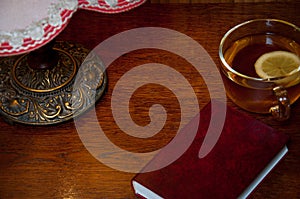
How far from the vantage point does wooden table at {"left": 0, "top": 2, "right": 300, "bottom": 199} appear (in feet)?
2.52

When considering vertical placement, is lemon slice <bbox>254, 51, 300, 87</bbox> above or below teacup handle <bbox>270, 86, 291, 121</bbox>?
above

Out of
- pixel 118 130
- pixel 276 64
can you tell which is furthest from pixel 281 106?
pixel 118 130

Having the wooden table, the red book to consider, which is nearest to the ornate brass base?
the wooden table

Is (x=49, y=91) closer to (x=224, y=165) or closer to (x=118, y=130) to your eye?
(x=118, y=130)

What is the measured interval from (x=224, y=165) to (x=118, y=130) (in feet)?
0.53

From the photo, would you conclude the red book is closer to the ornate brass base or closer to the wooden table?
the wooden table

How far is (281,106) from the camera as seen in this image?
2.53 ft

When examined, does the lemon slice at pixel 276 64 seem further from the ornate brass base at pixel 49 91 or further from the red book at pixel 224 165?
the ornate brass base at pixel 49 91

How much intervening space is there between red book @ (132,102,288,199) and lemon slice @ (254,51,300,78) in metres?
0.07

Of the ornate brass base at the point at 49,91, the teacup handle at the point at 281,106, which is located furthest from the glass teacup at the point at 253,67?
the ornate brass base at the point at 49,91

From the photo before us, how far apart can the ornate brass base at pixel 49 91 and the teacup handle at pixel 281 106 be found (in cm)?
24

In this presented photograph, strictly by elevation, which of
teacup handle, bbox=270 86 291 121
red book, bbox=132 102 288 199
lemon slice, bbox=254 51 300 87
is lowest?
red book, bbox=132 102 288 199

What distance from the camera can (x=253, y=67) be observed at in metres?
0.82

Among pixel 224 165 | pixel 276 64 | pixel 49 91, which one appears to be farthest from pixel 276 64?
pixel 49 91
